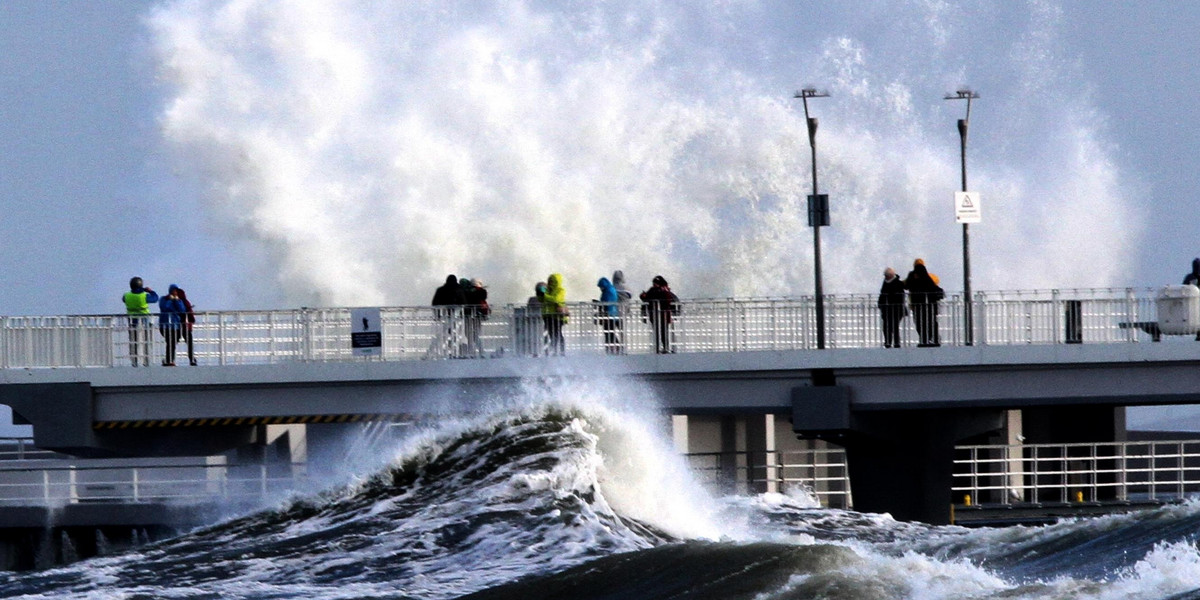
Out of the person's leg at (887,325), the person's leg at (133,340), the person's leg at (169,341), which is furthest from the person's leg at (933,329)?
the person's leg at (133,340)

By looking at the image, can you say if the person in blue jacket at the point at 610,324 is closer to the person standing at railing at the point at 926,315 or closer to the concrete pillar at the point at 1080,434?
the person standing at railing at the point at 926,315

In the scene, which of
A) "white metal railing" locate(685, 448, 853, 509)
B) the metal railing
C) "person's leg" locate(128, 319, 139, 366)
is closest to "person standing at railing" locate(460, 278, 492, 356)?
the metal railing

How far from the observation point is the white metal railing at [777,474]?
1432 inches

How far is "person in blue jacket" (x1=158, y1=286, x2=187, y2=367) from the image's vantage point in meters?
34.3

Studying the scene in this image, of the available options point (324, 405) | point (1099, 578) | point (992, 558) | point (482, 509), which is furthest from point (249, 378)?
point (1099, 578)

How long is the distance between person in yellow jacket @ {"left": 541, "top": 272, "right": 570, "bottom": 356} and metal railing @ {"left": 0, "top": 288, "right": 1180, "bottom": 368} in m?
0.13

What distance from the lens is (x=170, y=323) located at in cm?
3438

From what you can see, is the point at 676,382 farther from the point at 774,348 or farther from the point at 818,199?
the point at 818,199

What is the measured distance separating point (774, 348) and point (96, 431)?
1117cm

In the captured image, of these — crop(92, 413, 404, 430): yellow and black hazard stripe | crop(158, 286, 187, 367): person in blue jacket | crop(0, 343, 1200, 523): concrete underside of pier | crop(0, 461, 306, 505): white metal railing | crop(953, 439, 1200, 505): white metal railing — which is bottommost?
crop(953, 439, 1200, 505): white metal railing

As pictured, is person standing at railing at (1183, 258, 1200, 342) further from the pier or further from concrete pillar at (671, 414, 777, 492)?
concrete pillar at (671, 414, 777, 492)

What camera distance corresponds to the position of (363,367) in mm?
34125

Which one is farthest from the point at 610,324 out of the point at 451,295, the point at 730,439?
the point at 730,439

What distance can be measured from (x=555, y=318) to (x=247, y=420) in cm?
537
